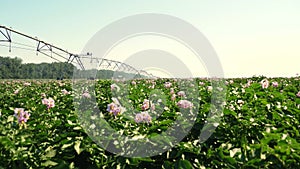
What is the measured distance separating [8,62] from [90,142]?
79.1 meters

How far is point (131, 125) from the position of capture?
286 centimetres

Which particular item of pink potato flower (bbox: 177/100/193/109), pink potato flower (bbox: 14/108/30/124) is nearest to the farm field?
pink potato flower (bbox: 14/108/30/124)

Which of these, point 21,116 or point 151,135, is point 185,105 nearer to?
point 151,135

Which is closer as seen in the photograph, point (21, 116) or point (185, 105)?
point (21, 116)

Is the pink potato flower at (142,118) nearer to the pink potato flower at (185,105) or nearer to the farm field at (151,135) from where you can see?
the farm field at (151,135)

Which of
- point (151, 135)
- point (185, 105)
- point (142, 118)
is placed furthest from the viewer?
point (185, 105)

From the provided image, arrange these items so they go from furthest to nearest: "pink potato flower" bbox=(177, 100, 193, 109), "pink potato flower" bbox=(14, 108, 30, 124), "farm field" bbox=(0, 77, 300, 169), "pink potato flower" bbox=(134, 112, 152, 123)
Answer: "pink potato flower" bbox=(177, 100, 193, 109) < "pink potato flower" bbox=(134, 112, 152, 123) < "pink potato flower" bbox=(14, 108, 30, 124) < "farm field" bbox=(0, 77, 300, 169)

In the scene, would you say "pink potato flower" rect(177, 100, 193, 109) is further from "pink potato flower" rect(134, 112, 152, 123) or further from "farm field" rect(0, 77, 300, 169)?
"pink potato flower" rect(134, 112, 152, 123)

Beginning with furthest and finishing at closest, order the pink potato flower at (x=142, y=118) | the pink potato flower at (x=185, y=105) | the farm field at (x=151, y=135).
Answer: the pink potato flower at (x=185, y=105) → the pink potato flower at (x=142, y=118) → the farm field at (x=151, y=135)

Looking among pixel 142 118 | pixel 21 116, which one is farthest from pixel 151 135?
pixel 21 116

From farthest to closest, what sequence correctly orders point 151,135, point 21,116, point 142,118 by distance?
point 142,118 < point 21,116 < point 151,135

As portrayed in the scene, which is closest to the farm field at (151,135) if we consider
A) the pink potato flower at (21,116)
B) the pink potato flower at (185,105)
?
the pink potato flower at (21,116)

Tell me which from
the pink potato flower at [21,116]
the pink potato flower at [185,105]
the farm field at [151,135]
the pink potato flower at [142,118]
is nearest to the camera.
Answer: the farm field at [151,135]

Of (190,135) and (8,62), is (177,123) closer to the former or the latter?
(190,135)
